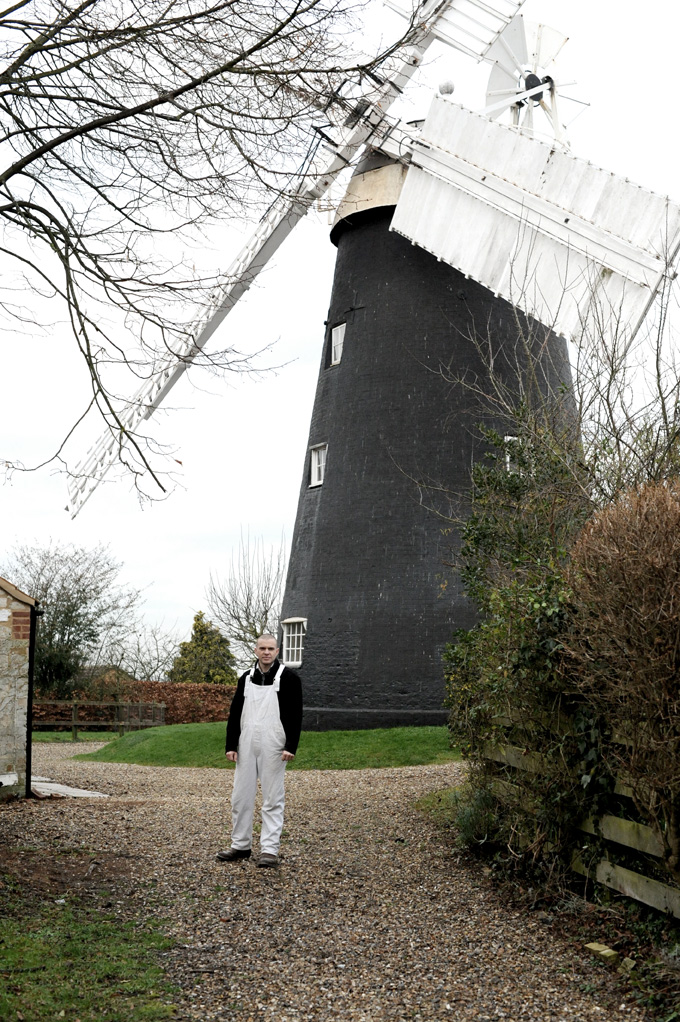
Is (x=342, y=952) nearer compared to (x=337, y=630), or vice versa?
(x=342, y=952)

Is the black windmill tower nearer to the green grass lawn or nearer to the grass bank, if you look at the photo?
the green grass lawn

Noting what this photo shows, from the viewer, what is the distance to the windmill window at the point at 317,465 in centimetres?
1956

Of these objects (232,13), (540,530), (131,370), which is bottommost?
(540,530)

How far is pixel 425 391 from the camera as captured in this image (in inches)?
701

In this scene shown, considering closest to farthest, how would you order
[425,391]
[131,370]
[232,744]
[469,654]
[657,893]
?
[657,893] → [131,370] → [232,744] → [469,654] → [425,391]

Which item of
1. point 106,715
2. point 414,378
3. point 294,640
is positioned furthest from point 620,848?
point 106,715

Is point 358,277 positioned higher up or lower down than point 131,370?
higher up

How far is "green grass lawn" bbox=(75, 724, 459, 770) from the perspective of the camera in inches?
611

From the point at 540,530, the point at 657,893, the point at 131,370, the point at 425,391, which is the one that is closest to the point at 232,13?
the point at 131,370

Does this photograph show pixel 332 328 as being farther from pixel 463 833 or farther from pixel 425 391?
pixel 463 833

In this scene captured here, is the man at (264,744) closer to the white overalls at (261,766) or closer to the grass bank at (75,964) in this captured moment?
the white overalls at (261,766)

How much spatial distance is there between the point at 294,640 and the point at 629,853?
13.2 metres

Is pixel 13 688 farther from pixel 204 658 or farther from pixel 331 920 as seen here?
pixel 204 658

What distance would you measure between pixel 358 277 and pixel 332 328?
124 cm
